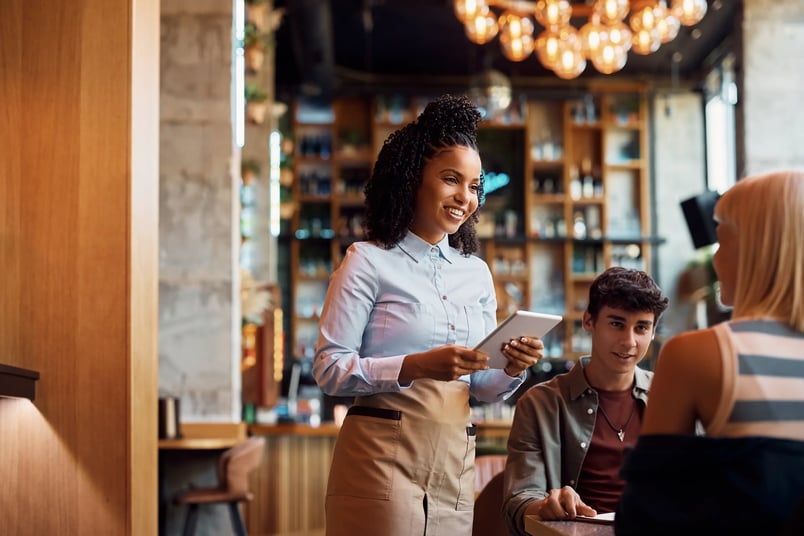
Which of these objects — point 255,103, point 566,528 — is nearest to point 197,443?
point 255,103

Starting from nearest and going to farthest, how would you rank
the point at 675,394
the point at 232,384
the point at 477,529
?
the point at 675,394, the point at 477,529, the point at 232,384

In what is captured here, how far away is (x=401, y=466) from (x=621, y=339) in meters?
0.65

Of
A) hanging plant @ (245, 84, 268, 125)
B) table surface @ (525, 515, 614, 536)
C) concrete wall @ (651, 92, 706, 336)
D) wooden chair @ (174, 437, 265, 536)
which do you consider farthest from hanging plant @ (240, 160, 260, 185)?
table surface @ (525, 515, 614, 536)

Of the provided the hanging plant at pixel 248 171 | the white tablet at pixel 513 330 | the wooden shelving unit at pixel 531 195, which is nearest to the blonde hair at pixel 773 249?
the white tablet at pixel 513 330

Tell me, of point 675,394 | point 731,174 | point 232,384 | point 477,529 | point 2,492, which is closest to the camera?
point 675,394

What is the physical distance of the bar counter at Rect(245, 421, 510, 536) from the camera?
7.15 metres

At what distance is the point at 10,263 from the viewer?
3244 millimetres

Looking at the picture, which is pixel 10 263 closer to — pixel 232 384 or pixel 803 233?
pixel 803 233

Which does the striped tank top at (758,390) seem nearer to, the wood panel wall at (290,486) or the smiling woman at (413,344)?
the smiling woman at (413,344)

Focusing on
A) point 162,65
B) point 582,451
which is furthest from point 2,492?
point 162,65

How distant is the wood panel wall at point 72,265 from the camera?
3.20 meters

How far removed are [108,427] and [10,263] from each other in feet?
1.93

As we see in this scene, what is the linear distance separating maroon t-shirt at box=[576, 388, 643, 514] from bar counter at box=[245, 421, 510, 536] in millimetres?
4692

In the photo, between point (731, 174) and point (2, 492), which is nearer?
point (2, 492)
